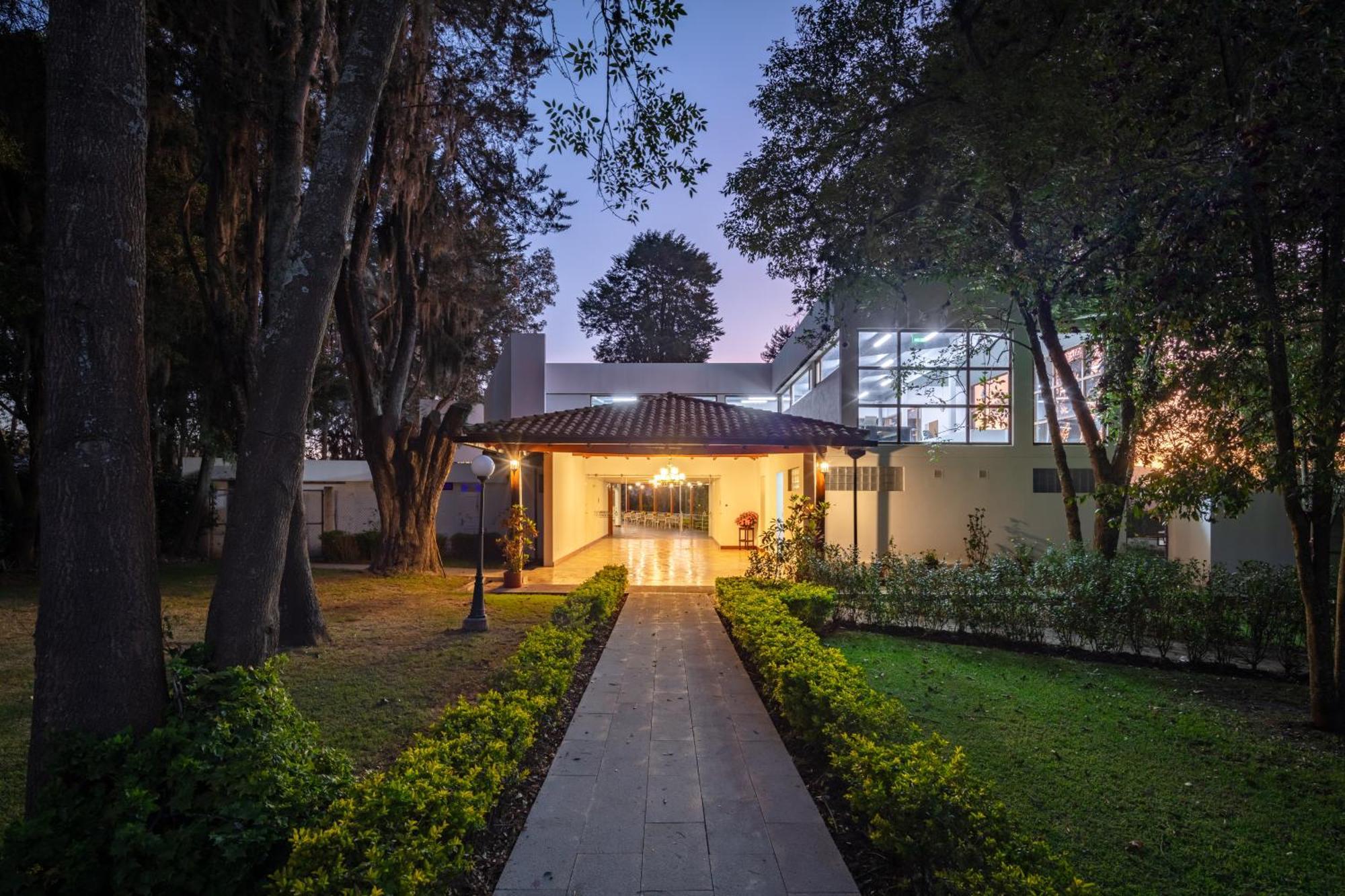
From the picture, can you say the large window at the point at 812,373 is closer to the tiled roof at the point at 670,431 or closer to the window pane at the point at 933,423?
the window pane at the point at 933,423

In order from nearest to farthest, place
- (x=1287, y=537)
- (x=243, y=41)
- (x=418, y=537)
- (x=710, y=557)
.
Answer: (x=243, y=41) → (x=1287, y=537) → (x=418, y=537) → (x=710, y=557)

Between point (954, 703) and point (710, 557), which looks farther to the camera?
point (710, 557)

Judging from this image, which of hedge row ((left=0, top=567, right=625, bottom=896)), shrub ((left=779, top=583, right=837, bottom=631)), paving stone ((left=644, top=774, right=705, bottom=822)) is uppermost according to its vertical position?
hedge row ((left=0, top=567, right=625, bottom=896))

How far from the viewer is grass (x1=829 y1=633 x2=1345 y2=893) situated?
3.22 metres

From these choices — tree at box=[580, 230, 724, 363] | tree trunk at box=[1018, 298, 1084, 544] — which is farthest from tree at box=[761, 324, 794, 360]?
tree trunk at box=[1018, 298, 1084, 544]

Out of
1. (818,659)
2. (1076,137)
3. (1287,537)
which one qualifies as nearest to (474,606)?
(818,659)

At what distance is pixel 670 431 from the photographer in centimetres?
1166

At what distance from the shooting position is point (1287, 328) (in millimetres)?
5219

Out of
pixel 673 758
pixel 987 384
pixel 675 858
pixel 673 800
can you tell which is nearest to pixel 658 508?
pixel 987 384

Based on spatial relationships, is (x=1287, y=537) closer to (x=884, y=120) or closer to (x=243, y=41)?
(x=884, y=120)

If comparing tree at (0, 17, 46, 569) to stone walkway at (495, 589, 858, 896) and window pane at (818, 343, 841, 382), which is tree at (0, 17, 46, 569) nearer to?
stone walkway at (495, 589, 858, 896)

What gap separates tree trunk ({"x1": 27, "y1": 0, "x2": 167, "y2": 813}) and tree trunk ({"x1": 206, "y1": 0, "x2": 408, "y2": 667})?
1.20ft

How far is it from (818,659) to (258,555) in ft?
12.3

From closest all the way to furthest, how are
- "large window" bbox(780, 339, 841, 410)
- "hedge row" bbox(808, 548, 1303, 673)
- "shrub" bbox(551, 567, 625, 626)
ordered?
"hedge row" bbox(808, 548, 1303, 673) < "shrub" bbox(551, 567, 625, 626) < "large window" bbox(780, 339, 841, 410)
